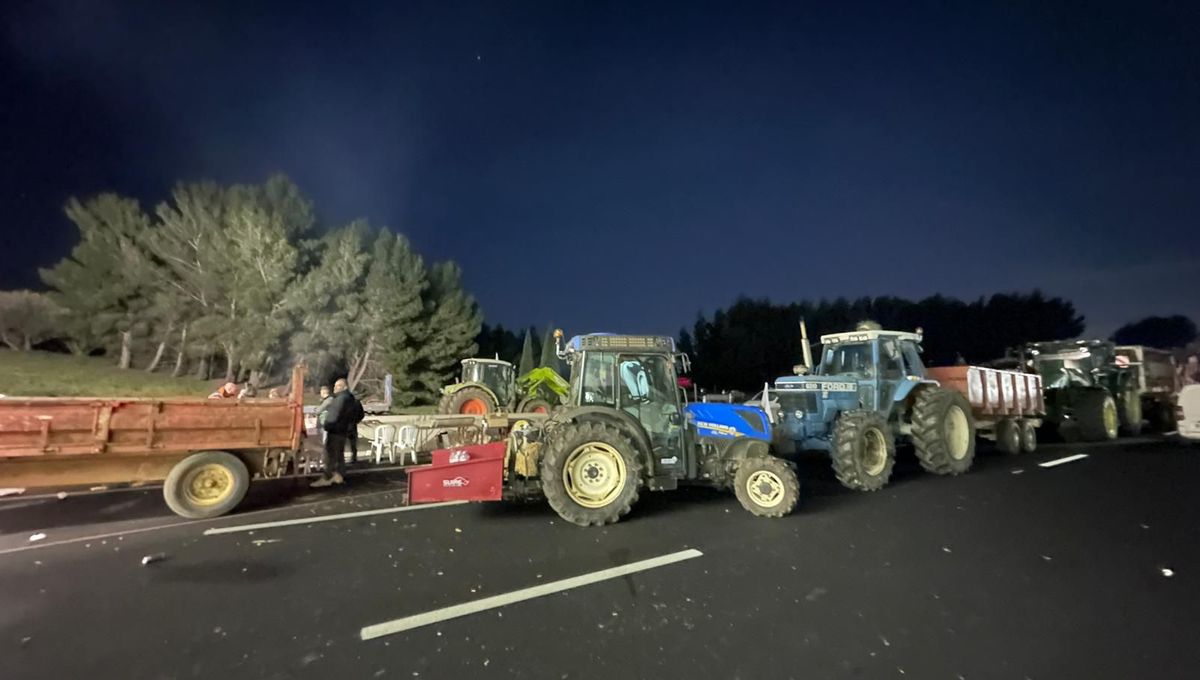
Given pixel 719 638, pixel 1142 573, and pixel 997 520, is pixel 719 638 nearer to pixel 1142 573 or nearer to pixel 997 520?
pixel 1142 573

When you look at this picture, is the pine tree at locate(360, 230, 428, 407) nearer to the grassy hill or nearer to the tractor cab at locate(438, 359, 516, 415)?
the grassy hill

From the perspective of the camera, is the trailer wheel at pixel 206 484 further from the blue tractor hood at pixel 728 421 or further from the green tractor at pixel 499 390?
the green tractor at pixel 499 390

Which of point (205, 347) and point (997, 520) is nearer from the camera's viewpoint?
point (997, 520)

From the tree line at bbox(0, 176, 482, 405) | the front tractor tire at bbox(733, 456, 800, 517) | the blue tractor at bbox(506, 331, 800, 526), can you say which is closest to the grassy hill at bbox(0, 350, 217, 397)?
the tree line at bbox(0, 176, 482, 405)

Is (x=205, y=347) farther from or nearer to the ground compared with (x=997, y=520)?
farther from the ground

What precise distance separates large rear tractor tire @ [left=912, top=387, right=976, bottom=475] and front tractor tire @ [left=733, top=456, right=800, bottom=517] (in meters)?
4.06

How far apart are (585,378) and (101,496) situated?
754 cm

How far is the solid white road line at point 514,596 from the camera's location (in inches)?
145

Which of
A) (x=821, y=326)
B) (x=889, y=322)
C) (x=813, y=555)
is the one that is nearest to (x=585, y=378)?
(x=813, y=555)

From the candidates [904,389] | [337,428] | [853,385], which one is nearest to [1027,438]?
[904,389]

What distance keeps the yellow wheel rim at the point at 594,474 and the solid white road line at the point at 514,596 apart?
1355mm

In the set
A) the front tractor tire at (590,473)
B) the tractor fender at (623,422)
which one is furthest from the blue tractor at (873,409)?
the front tractor tire at (590,473)

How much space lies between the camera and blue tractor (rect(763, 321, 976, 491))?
846 centimetres

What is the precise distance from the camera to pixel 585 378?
697 centimetres
